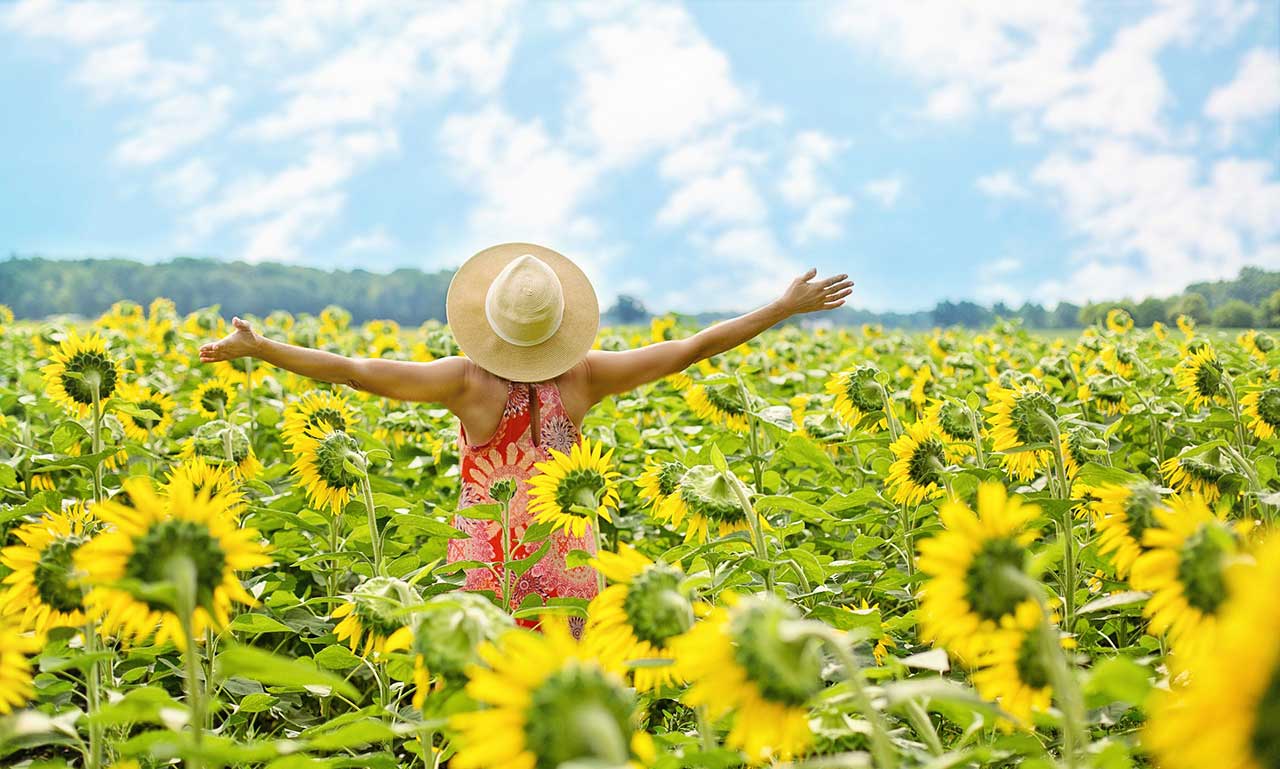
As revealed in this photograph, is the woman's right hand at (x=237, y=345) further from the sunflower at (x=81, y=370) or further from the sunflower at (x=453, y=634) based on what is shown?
the sunflower at (x=453, y=634)

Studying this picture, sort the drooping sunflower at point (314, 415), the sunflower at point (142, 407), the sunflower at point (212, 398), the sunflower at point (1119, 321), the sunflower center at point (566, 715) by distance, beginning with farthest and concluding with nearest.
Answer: the sunflower at point (1119, 321) → the sunflower at point (212, 398) → the sunflower at point (142, 407) → the drooping sunflower at point (314, 415) → the sunflower center at point (566, 715)

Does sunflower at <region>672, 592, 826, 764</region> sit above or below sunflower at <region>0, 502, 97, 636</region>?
below

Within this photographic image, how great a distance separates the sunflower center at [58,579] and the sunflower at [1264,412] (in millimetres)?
3475

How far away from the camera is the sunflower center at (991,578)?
1.30 m

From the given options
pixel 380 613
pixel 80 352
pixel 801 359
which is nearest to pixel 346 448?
pixel 380 613

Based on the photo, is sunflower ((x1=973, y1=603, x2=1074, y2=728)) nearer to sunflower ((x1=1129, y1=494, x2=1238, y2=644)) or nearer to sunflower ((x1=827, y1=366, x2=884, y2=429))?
sunflower ((x1=1129, y1=494, x2=1238, y2=644))

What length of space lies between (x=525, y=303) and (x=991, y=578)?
215 centimetres

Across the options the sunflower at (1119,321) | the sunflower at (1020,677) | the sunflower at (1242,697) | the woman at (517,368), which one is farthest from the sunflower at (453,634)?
the sunflower at (1119,321)

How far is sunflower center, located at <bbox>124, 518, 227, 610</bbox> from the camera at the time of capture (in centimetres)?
142

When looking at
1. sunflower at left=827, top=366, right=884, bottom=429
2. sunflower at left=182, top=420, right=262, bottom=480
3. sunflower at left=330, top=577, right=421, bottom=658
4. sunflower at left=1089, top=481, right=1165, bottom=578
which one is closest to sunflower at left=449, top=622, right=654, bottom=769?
sunflower at left=330, top=577, right=421, bottom=658

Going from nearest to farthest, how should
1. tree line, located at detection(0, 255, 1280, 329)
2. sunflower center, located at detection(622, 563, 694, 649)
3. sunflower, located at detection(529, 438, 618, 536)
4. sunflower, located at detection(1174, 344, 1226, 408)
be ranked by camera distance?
sunflower center, located at detection(622, 563, 694, 649) < sunflower, located at detection(529, 438, 618, 536) < sunflower, located at detection(1174, 344, 1226, 408) < tree line, located at detection(0, 255, 1280, 329)

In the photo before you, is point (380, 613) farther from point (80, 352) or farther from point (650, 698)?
point (80, 352)

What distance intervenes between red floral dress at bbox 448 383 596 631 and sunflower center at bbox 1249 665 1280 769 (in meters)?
2.60

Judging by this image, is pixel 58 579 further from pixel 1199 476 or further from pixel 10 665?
pixel 1199 476
